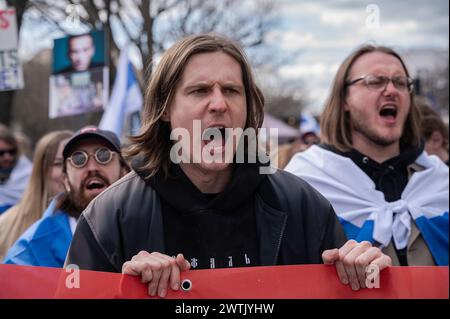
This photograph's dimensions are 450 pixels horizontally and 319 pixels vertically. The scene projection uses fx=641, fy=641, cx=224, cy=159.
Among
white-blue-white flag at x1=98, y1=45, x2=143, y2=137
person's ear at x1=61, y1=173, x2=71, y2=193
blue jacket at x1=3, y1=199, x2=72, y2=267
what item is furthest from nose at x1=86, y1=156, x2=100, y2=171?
white-blue-white flag at x1=98, y1=45, x2=143, y2=137

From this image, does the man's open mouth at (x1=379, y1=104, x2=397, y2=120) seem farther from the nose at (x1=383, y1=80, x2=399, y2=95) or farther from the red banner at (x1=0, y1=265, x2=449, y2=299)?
the red banner at (x1=0, y1=265, x2=449, y2=299)

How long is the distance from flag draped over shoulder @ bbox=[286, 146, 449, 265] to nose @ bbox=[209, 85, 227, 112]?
1243 mm

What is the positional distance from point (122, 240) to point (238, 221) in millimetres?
414

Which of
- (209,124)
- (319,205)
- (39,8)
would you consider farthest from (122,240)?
(39,8)

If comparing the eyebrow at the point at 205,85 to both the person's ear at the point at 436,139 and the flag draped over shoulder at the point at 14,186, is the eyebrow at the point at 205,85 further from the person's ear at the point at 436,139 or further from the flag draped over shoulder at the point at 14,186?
the flag draped over shoulder at the point at 14,186

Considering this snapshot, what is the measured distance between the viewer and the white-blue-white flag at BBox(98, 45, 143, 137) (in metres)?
6.16

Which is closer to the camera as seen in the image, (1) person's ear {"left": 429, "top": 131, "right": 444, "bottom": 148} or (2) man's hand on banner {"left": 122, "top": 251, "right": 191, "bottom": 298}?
(2) man's hand on banner {"left": 122, "top": 251, "right": 191, "bottom": 298}

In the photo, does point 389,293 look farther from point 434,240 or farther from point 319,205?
point 434,240

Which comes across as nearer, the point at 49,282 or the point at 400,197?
the point at 49,282

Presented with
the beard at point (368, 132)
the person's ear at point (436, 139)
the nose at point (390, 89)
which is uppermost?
the nose at point (390, 89)

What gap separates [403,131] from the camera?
11.8ft

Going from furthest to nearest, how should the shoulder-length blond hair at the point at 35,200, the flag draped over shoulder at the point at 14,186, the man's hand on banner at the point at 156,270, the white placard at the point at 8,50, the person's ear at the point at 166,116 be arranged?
the flag draped over shoulder at the point at 14,186 < the white placard at the point at 8,50 < the shoulder-length blond hair at the point at 35,200 < the person's ear at the point at 166,116 < the man's hand on banner at the point at 156,270

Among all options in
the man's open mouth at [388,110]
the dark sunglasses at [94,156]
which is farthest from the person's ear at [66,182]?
the man's open mouth at [388,110]

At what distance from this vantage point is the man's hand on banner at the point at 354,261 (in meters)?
2.05
